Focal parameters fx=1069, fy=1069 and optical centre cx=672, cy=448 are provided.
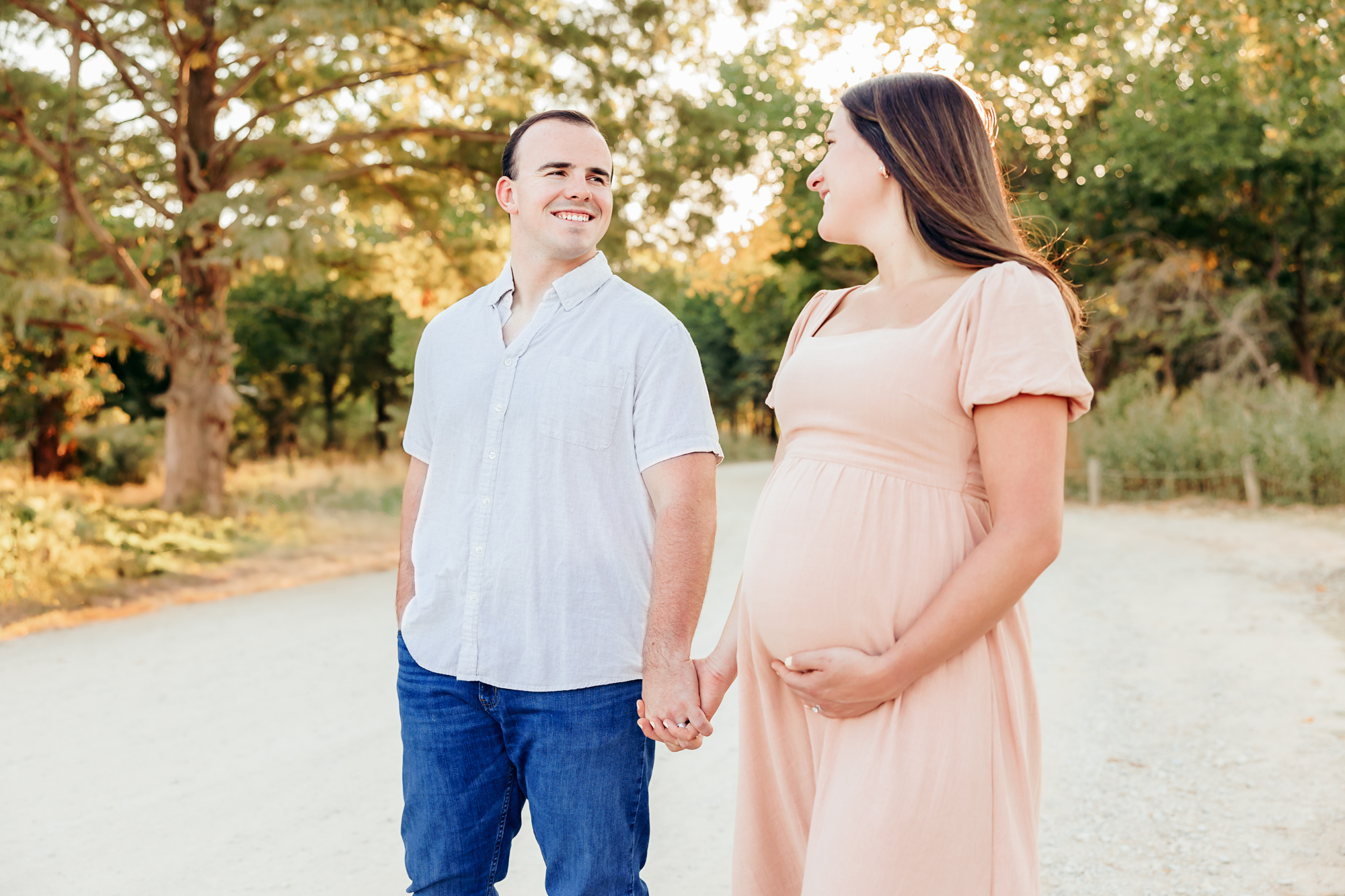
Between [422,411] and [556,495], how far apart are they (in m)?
0.55

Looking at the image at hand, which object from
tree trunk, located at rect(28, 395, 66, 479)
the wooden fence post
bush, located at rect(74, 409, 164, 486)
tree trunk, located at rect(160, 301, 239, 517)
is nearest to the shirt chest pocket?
tree trunk, located at rect(160, 301, 239, 517)

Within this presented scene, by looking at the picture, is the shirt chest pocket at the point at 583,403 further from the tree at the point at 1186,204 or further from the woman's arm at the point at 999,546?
the tree at the point at 1186,204

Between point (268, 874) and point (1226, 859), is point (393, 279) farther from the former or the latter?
point (1226, 859)

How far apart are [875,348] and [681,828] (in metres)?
3.19

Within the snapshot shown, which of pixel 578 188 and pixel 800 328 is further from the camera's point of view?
pixel 578 188

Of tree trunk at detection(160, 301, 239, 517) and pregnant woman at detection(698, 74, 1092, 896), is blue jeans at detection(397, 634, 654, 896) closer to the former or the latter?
pregnant woman at detection(698, 74, 1092, 896)

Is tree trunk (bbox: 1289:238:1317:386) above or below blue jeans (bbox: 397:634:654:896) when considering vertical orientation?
above

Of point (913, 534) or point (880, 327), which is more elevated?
point (880, 327)

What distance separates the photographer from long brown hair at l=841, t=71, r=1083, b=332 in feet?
6.07

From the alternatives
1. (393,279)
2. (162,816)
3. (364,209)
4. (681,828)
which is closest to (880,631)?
(681,828)

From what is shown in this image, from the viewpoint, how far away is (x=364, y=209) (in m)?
14.2

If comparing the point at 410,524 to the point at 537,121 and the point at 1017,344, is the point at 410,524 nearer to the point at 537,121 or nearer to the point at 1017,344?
the point at 537,121

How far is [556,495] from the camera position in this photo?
2.29 m

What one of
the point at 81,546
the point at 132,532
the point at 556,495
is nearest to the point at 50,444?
the point at 132,532
